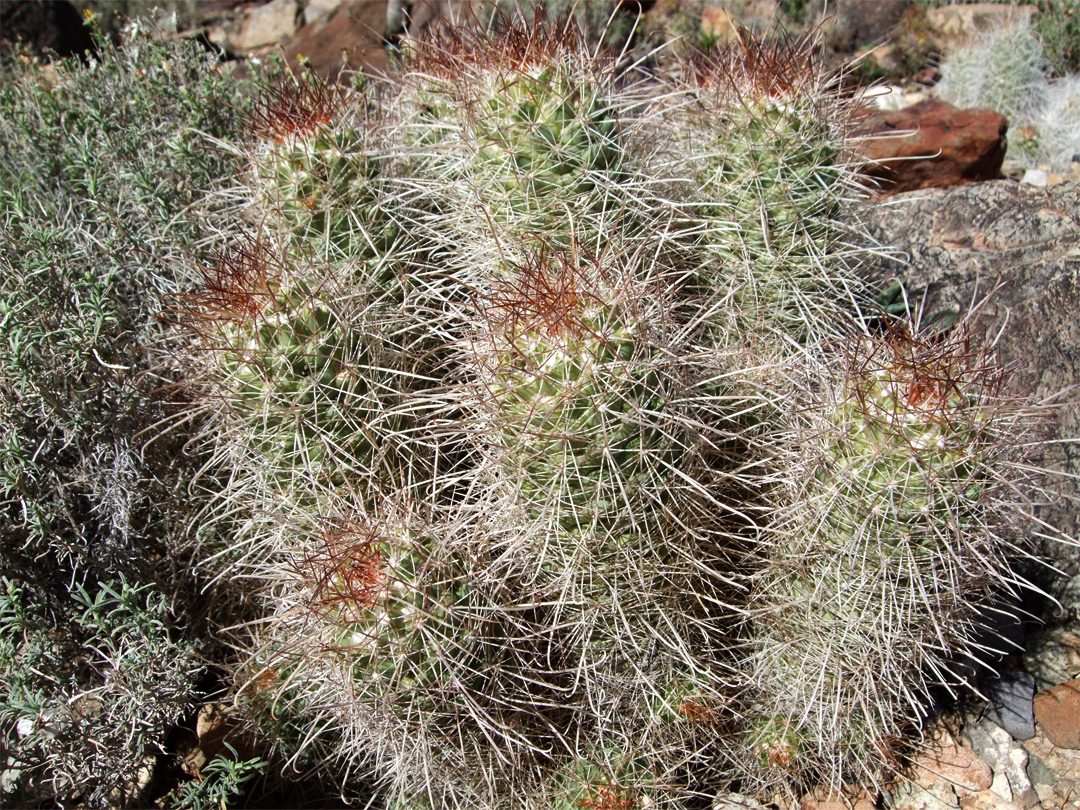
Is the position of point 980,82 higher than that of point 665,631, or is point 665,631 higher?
point 665,631

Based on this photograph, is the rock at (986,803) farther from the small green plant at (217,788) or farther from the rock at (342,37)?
the rock at (342,37)

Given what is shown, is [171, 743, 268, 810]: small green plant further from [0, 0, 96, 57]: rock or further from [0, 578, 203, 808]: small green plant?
[0, 0, 96, 57]: rock

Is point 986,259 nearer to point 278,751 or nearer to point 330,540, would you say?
point 330,540

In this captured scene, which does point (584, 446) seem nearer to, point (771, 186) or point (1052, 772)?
point (771, 186)

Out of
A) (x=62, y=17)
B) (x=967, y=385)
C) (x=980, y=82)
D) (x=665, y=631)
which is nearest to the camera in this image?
(x=967, y=385)

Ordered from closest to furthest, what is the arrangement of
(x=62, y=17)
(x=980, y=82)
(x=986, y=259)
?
(x=986, y=259) < (x=980, y=82) < (x=62, y=17)

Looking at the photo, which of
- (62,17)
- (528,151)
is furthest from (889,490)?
(62,17)
